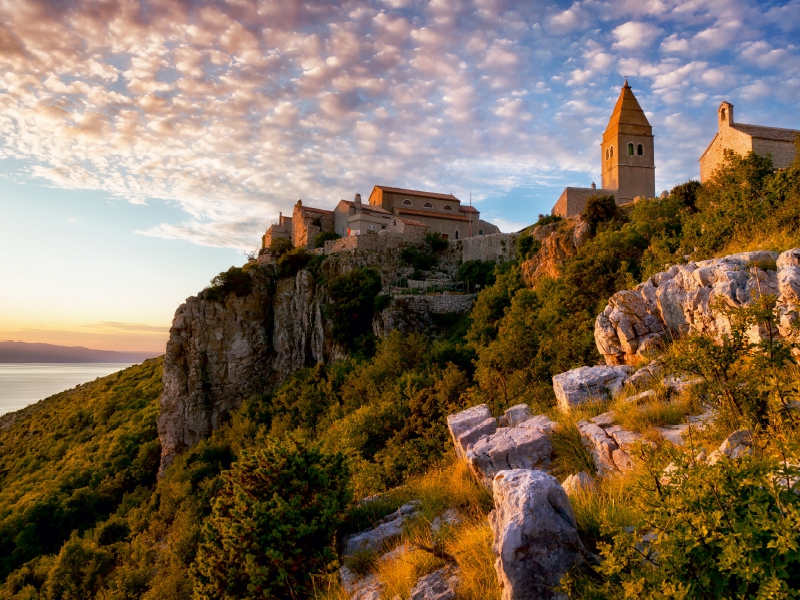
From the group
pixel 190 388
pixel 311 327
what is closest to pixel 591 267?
pixel 311 327

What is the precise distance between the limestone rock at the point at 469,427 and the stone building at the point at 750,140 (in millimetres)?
19608

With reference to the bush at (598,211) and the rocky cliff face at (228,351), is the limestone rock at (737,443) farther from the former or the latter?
the rocky cliff face at (228,351)

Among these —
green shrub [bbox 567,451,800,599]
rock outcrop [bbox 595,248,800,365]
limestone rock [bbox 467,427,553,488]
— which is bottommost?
limestone rock [bbox 467,427,553,488]

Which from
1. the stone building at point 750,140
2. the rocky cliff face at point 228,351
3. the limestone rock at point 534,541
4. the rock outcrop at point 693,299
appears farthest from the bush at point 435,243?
the limestone rock at point 534,541

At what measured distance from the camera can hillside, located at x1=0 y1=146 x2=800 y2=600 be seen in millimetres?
3334

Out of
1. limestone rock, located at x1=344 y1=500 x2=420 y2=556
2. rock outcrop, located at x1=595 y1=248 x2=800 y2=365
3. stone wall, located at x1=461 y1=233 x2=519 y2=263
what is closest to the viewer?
limestone rock, located at x1=344 y1=500 x2=420 y2=556

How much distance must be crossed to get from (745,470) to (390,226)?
120ft

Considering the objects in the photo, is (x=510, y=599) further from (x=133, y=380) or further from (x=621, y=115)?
(x=133, y=380)

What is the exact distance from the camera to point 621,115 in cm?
3581

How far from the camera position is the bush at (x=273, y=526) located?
5.15m

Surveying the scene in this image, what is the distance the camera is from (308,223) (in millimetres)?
42125

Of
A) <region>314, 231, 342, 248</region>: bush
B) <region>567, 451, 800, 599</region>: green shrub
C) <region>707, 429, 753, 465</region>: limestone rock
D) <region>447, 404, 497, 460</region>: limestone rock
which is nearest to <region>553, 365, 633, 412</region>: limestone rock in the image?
<region>447, 404, 497, 460</region>: limestone rock

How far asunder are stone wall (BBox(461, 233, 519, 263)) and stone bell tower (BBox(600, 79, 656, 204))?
8.39m

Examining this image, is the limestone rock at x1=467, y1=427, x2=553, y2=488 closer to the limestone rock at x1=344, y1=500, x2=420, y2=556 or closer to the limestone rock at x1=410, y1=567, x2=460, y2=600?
the limestone rock at x1=344, y1=500, x2=420, y2=556
